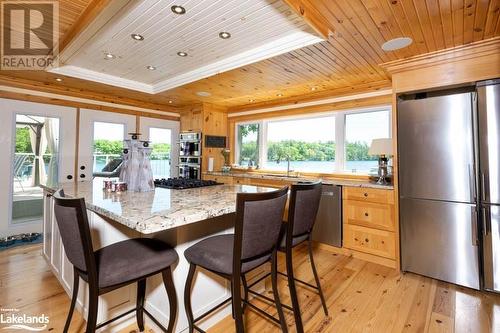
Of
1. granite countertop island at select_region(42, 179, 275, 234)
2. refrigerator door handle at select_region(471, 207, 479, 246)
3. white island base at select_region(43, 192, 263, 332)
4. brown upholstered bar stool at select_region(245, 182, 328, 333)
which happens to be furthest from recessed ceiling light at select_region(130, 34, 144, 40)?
refrigerator door handle at select_region(471, 207, 479, 246)

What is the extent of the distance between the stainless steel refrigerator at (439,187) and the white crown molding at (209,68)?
4.54ft

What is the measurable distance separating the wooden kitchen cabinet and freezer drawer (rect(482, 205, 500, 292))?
0.74 metres

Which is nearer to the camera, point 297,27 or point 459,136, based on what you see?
point 297,27

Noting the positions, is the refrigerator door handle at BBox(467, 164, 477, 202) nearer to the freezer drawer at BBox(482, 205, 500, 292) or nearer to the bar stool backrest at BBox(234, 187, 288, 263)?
the freezer drawer at BBox(482, 205, 500, 292)

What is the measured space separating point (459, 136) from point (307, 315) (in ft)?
7.11

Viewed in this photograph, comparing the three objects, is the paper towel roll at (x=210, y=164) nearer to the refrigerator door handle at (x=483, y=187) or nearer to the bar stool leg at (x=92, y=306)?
the bar stool leg at (x=92, y=306)

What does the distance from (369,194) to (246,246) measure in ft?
7.50

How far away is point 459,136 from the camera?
2299 mm

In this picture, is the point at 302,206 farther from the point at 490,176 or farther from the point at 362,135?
the point at 362,135

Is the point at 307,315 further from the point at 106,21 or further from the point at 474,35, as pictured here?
the point at 106,21

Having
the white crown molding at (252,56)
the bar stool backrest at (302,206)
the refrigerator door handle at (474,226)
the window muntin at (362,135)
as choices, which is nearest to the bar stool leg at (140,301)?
the bar stool backrest at (302,206)

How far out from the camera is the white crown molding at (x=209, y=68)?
2.28m

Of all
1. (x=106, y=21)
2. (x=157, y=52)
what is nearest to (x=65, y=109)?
(x=157, y=52)

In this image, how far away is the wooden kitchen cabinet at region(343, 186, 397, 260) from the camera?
2795mm
